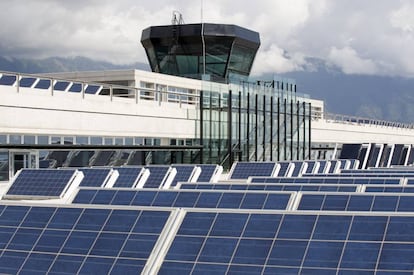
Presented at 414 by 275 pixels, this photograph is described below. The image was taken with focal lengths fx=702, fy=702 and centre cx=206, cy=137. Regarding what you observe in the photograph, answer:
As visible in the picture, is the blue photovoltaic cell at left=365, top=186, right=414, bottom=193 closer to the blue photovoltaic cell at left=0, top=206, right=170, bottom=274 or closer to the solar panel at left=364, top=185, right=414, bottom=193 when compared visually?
the solar panel at left=364, top=185, right=414, bottom=193

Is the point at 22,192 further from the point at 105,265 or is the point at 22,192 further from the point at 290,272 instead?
the point at 290,272

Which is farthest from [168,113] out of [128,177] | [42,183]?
[42,183]

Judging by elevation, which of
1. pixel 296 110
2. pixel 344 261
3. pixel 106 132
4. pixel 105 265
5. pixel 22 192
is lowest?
pixel 296 110

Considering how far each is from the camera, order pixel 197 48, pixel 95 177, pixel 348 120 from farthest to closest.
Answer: pixel 348 120 < pixel 197 48 < pixel 95 177

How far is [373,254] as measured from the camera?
658cm

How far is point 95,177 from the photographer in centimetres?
2108

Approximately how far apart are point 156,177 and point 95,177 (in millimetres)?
1939

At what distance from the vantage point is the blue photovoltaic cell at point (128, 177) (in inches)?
831

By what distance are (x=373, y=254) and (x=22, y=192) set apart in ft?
51.9

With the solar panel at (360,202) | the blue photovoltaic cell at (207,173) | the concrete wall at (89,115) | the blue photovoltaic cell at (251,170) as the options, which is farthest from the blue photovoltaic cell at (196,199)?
the concrete wall at (89,115)

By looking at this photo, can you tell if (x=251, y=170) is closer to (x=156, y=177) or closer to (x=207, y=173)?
(x=207, y=173)

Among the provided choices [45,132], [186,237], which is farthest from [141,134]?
[186,237]

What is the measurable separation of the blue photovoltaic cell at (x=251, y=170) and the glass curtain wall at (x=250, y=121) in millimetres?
14152

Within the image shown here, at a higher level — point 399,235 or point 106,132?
point 399,235
